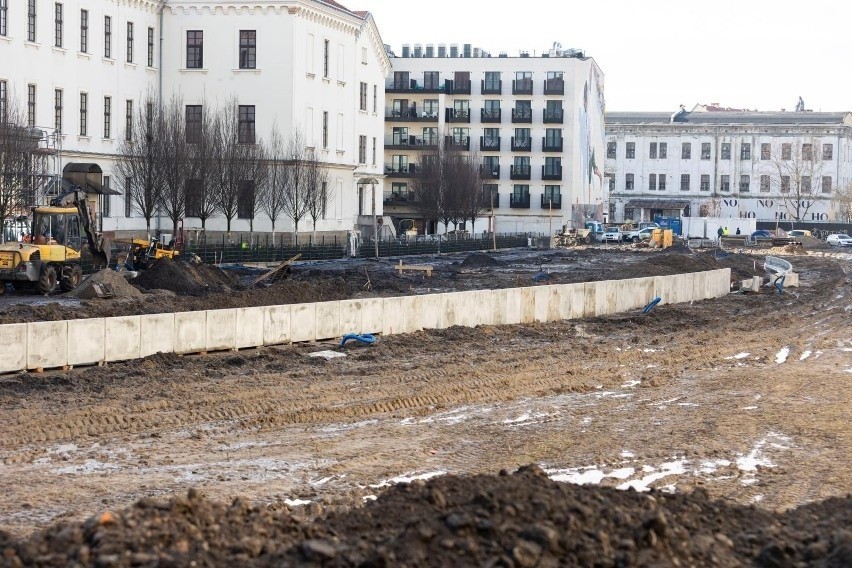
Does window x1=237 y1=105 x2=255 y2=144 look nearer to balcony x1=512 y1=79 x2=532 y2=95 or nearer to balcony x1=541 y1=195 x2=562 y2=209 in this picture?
balcony x1=512 y1=79 x2=532 y2=95

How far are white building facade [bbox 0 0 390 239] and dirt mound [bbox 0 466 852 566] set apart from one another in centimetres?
4409

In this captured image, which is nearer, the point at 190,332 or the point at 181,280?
the point at 190,332

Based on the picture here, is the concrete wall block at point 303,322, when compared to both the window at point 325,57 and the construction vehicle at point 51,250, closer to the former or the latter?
the construction vehicle at point 51,250

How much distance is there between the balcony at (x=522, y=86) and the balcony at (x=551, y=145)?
4456mm

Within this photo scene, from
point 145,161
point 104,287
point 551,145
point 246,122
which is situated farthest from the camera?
point 551,145

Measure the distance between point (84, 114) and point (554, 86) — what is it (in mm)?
56049

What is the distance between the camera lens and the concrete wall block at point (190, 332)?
24.8 meters

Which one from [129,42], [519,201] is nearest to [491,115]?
[519,201]

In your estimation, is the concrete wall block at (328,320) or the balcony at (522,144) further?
the balcony at (522,144)

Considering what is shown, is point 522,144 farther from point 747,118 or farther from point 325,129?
point 325,129

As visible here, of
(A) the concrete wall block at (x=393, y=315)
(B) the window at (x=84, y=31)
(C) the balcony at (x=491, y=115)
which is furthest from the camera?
(C) the balcony at (x=491, y=115)

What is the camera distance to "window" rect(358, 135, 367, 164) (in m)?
80.6

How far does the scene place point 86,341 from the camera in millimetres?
22984

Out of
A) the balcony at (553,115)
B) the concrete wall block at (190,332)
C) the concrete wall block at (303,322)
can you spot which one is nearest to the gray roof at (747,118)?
the balcony at (553,115)
